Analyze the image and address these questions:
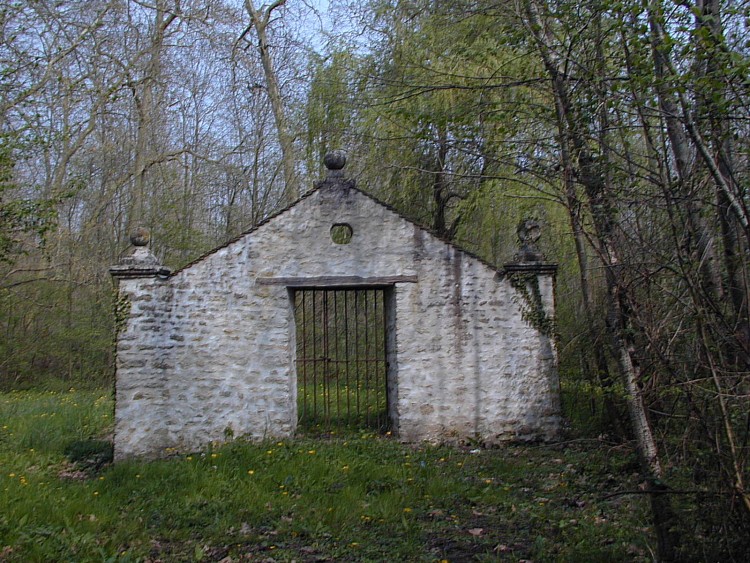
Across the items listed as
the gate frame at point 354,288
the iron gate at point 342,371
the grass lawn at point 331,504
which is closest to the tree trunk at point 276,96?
the iron gate at point 342,371

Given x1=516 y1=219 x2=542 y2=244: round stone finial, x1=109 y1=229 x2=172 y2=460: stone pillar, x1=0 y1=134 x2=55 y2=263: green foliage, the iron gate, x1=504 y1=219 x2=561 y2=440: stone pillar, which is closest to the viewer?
x1=109 y1=229 x2=172 y2=460: stone pillar

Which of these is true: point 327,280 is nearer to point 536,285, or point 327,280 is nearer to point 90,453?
point 536,285

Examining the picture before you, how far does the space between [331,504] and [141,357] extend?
3688 millimetres

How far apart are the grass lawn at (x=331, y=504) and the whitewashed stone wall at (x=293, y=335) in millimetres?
451

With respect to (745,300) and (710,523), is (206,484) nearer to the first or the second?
(710,523)

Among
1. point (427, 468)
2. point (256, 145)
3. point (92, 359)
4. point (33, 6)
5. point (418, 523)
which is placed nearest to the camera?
point (418, 523)

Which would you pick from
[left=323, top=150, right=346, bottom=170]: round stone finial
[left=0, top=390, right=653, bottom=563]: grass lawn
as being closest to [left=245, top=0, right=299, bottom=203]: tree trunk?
[left=323, top=150, right=346, bottom=170]: round stone finial

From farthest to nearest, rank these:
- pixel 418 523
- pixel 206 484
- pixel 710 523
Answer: pixel 206 484, pixel 418 523, pixel 710 523

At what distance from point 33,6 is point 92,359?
9.32 metres

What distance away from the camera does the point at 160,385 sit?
884 centimetres

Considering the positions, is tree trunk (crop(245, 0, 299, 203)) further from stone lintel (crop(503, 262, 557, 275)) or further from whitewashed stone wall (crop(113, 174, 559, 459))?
stone lintel (crop(503, 262, 557, 275))

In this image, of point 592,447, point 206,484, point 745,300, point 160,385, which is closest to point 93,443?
point 160,385

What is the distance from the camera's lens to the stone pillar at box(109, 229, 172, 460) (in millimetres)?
8727

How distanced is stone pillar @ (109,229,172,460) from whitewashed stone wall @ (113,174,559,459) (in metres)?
0.02
